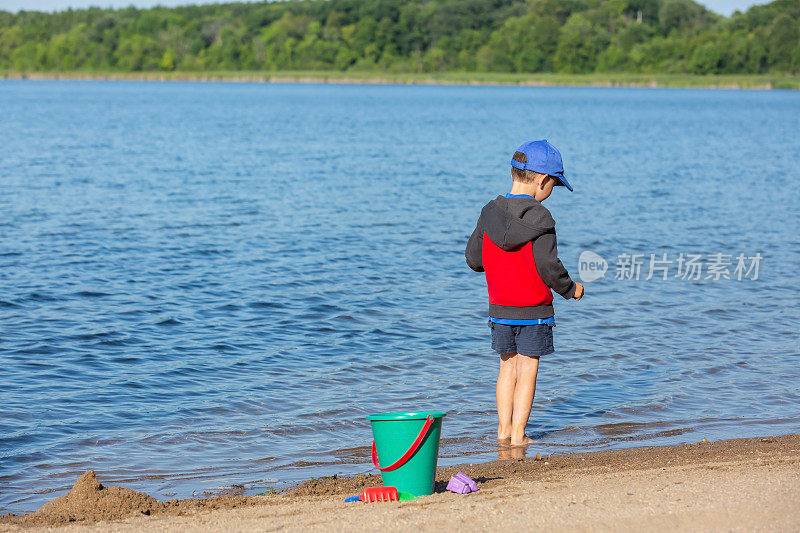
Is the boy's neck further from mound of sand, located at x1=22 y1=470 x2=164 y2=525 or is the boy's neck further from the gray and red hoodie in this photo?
mound of sand, located at x1=22 y1=470 x2=164 y2=525

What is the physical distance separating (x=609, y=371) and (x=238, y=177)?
19274 millimetres

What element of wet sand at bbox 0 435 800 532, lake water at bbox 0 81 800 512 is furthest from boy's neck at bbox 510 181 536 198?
lake water at bbox 0 81 800 512

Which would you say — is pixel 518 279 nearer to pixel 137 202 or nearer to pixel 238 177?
pixel 137 202

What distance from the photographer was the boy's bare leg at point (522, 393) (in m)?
6.23

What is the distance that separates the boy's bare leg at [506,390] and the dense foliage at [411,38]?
415 ft

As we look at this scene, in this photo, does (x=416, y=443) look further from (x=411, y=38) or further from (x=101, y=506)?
(x=411, y=38)

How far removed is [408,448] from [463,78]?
428 feet

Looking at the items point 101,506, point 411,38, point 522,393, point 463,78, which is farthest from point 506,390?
point 411,38

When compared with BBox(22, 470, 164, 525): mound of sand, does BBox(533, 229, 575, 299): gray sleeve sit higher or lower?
higher

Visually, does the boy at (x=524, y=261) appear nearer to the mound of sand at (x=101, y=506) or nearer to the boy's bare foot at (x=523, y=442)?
the boy's bare foot at (x=523, y=442)

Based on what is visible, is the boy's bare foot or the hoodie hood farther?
the boy's bare foot

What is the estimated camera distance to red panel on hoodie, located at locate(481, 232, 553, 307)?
5848 millimetres

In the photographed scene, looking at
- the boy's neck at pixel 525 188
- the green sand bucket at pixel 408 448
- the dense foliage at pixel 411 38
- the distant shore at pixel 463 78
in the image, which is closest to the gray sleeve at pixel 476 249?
the boy's neck at pixel 525 188

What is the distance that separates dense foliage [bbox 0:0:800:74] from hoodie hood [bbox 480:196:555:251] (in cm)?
12709
